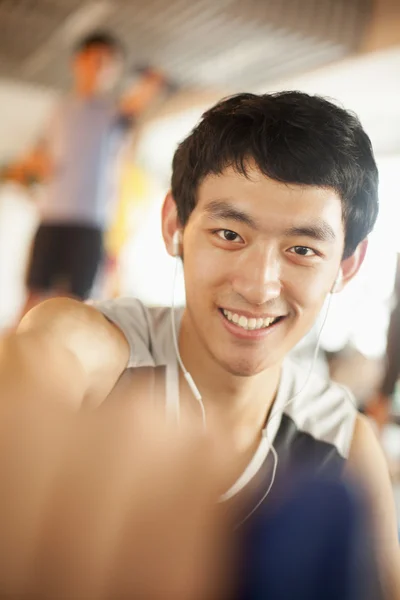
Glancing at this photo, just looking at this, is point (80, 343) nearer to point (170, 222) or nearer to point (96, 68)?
point (170, 222)

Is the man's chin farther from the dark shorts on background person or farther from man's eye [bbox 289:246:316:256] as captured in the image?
the dark shorts on background person

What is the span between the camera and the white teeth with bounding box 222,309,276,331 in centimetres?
67

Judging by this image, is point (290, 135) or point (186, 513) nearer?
point (186, 513)

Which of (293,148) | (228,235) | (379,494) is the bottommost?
(379,494)

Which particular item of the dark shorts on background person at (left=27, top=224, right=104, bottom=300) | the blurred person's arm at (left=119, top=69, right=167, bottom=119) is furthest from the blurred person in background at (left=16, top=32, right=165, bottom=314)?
the blurred person's arm at (left=119, top=69, right=167, bottom=119)

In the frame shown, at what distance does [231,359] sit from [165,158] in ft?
13.4

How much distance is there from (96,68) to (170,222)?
1359 mm

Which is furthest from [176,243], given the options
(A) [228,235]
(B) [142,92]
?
(B) [142,92]

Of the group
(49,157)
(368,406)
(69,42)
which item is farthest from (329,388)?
(69,42)

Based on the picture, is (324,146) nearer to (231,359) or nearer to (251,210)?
(251,210)

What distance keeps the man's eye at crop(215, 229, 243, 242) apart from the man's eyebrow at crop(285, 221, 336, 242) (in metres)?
0.06

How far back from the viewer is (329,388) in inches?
32.6

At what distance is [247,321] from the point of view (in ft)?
2.19

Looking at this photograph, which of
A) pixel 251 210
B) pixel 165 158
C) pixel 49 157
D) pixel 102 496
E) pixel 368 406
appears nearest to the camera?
pixel 102 496
